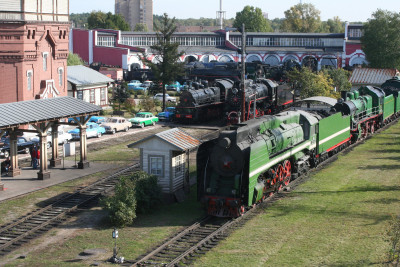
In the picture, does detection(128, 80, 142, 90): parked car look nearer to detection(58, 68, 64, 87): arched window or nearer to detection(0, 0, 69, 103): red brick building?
detection(58, 68, 64, 87): arched window

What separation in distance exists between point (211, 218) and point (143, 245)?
4121 mm

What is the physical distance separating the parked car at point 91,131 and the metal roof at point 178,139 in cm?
1806

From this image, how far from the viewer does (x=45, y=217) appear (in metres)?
24.5

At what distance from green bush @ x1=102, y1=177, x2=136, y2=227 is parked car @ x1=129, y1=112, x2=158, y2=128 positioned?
27421mm

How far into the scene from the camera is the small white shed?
2644 centimetres

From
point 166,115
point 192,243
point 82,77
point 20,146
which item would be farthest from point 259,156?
point 82,77

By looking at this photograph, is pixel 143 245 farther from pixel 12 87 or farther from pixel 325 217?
pixel 12 87

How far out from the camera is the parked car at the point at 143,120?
167 feet

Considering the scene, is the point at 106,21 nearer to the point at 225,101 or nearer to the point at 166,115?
the point at 166,115

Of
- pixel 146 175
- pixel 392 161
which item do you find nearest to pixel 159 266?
pixel 146 175

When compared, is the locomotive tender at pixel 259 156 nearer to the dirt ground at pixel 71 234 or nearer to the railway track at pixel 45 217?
the dirt ground at pixel 71 234

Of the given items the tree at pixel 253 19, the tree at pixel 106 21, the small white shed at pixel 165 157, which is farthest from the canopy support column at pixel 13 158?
→ the tree at pixel 253 19

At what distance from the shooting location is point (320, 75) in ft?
186

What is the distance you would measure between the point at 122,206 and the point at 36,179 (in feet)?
32.4
